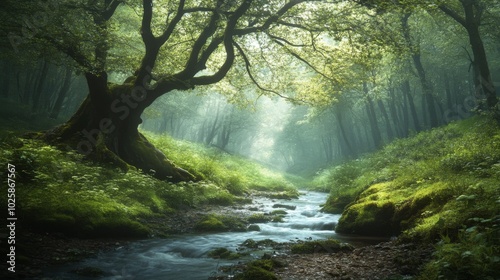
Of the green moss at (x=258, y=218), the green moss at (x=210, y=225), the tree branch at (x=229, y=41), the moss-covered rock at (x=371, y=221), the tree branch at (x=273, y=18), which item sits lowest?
the green moss at (x=210, y=225)

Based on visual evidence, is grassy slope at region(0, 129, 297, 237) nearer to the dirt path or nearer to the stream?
the stream

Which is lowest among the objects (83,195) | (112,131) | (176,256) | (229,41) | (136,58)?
(176,256)

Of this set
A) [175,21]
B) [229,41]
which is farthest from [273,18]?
[175,21]

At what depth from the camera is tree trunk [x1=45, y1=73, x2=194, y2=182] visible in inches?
503

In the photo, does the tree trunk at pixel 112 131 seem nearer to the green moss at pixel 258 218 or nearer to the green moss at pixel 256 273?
the green moss at pixel 258 218

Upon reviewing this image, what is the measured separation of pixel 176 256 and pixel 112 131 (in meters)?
7.92

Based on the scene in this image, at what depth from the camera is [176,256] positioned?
24.0 ft

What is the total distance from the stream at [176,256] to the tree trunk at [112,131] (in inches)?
212

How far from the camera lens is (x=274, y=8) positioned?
40.0 ft

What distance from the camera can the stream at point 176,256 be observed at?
5969mm

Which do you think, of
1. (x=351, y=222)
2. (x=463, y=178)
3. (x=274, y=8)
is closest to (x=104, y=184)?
(x=351, y=222)

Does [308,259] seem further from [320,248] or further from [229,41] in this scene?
[229,41]

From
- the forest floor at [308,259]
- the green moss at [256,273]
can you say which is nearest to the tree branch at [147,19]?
the forest floor at [308,259]

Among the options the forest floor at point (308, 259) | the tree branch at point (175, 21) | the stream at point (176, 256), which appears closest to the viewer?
the forest floor at point (308, 259)
